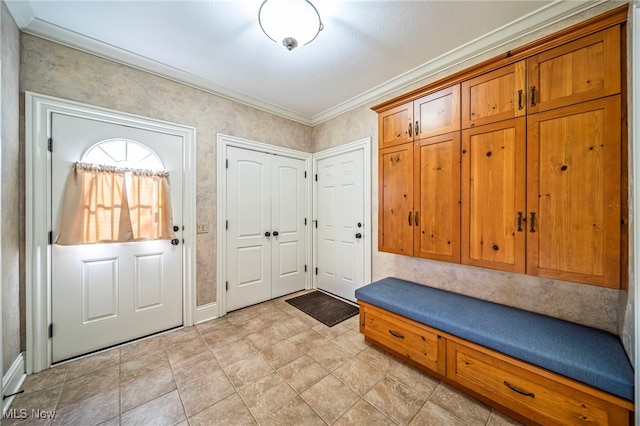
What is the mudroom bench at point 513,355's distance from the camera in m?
1.16

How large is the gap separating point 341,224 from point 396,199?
3.79ft

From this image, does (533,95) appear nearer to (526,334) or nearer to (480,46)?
(480,46)

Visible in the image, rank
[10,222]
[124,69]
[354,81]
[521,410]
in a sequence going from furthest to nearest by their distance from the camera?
[354,81] → [124,69] → [10,222] → [521,410]

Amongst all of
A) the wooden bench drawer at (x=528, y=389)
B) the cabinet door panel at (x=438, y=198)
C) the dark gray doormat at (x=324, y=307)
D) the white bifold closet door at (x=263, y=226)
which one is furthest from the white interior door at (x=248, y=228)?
the wooden bench drawer at (x=528, y=389)

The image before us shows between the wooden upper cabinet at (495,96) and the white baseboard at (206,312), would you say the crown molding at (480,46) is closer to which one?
the wooden upper cabinet at (495,96)

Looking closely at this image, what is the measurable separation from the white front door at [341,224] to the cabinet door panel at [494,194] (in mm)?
1296

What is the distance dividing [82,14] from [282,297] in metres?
3.40

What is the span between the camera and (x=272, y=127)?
10.8 ft

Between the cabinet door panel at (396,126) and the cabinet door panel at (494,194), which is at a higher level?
the cabinet door panel at (396,126)

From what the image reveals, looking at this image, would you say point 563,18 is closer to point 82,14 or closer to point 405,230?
point 405,230

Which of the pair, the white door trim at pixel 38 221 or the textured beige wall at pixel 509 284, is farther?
the white door trim at pixel 38 221

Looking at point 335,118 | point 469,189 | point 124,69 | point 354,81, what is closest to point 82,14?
point 124,69

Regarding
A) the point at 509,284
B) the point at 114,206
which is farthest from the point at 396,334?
the point at 114,206

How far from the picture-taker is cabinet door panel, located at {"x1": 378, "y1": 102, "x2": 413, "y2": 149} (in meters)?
2.19
